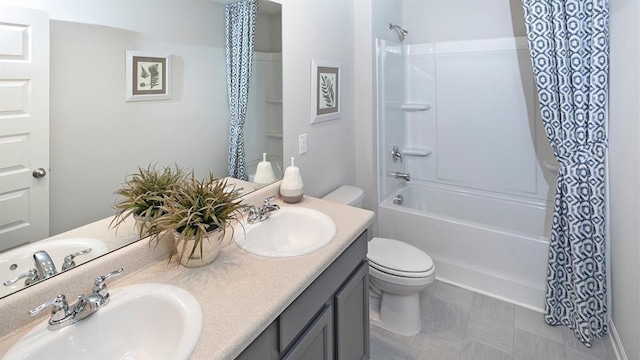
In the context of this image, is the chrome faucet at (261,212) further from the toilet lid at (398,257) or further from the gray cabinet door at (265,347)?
the toilet lid at (398,257)

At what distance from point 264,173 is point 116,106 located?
809 mm

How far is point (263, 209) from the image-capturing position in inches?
60.0

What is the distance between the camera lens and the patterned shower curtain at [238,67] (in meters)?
1.44

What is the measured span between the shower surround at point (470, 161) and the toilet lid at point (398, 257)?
0.50 m

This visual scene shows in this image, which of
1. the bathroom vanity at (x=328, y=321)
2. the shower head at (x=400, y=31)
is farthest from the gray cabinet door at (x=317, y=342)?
the shower head at (x=400, y=31)

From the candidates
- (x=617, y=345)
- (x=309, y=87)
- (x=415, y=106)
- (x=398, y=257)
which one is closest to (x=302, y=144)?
(x=309, y=87)

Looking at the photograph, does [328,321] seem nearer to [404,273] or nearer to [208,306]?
[208,306]

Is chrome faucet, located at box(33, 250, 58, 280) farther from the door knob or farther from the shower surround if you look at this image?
the shower surround

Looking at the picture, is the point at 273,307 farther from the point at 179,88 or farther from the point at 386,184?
the point at 386,184

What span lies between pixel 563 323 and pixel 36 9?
2.82 meters

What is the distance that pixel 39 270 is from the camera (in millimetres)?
887

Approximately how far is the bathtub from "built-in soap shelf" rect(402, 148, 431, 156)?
0.35m

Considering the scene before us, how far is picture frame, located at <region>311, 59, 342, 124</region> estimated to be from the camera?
2.08 meters

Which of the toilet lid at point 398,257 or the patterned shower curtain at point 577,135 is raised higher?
the patterned shower curtain at point 577,135
